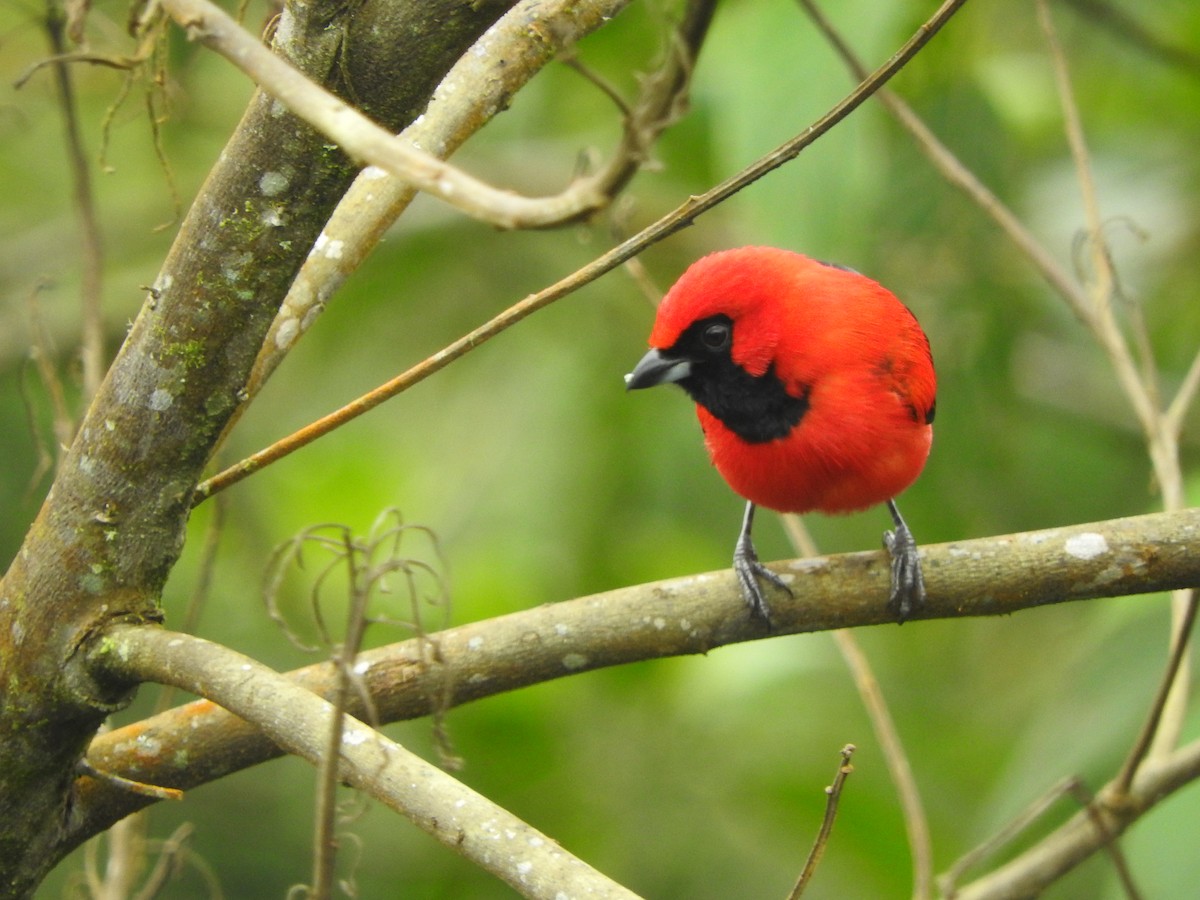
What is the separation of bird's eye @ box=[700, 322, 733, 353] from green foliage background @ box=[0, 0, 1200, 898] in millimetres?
560

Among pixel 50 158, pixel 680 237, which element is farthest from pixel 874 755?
pixel 50 158

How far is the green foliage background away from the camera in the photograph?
4070 millimetres

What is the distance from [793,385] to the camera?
285cm

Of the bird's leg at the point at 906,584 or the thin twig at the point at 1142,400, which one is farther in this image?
the thin twig at the point at 1142,400

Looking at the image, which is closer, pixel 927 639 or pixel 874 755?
pixel 874 755

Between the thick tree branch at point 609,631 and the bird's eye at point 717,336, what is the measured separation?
785 millimetres

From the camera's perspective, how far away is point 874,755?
15.3 ft

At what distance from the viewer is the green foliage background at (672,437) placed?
4.07 metres

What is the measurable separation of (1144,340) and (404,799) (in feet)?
7.06

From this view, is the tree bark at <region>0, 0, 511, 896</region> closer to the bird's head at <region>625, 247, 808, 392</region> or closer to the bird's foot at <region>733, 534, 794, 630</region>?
the bird's foot at <region>733, 534, 794, 630</region>

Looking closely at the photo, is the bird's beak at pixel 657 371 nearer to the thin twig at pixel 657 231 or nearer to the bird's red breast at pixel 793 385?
the bird's red breast at pixel 793 385

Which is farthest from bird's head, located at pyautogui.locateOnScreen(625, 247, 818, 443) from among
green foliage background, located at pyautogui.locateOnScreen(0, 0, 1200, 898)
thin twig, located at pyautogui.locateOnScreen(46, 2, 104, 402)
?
thin twig, located at pyautogui.locateOnScreen(46, 2, 104, 402)

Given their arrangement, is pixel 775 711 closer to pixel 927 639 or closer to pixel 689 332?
pixel 927 639

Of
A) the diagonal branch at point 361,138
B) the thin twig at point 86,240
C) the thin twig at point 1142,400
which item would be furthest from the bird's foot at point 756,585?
the thin twig at point 86,240
